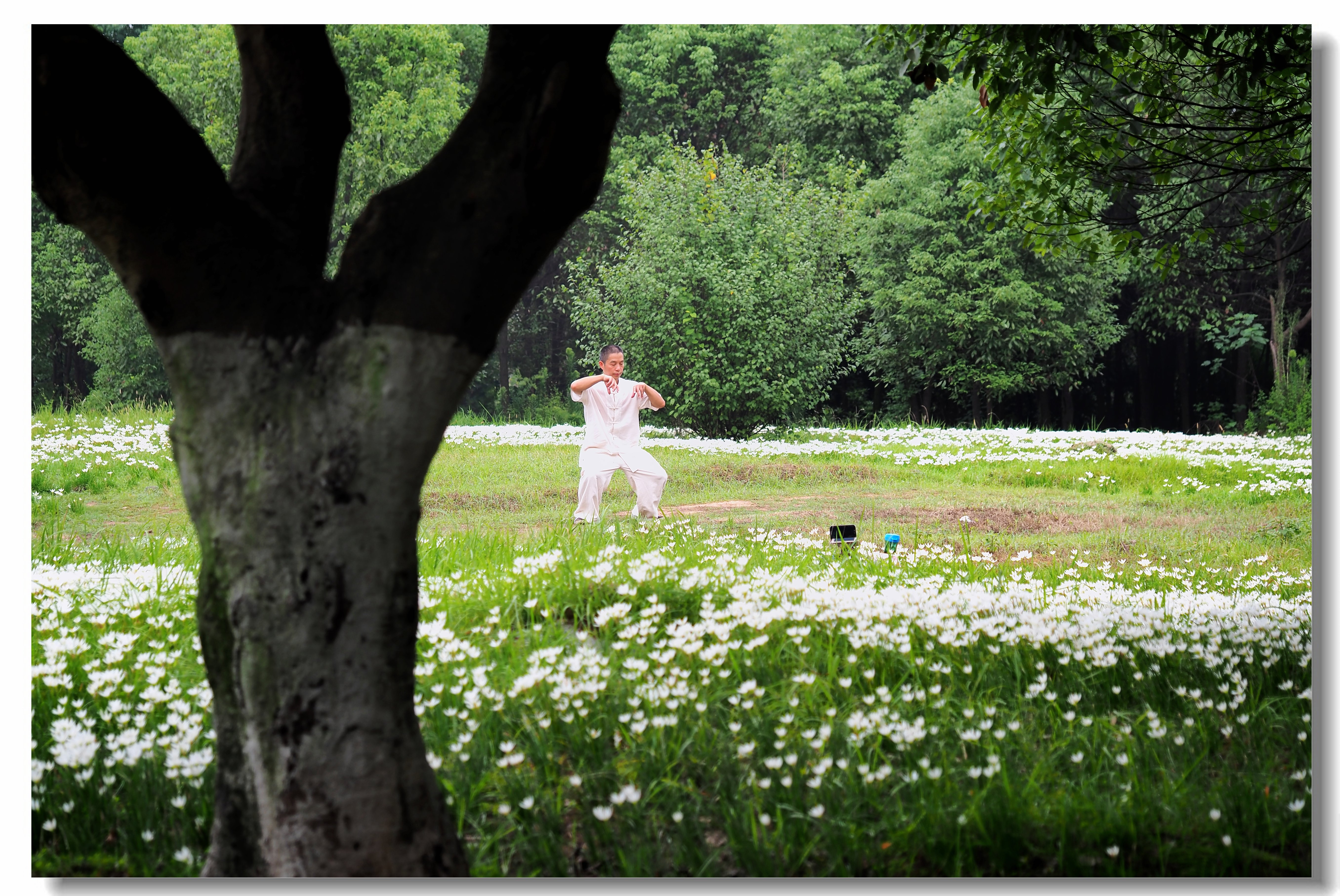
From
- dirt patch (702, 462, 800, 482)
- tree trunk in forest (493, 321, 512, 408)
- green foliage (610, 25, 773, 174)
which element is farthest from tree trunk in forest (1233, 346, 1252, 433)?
tree trunk in forest (493, 321, 512, 408)

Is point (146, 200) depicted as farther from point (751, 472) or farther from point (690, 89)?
point (690, 89)

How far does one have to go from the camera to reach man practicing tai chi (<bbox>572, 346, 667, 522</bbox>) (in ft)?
25.2

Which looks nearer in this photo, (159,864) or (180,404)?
(180,404)

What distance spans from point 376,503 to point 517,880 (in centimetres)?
111

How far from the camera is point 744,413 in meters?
17.5

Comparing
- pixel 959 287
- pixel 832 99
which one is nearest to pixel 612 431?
pixel 832 99

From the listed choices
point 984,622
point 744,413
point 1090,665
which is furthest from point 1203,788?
point 744,413

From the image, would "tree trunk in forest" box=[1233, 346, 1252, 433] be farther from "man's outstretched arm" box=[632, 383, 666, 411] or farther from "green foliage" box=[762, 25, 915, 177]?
"man's outstretched arm" box=[632, 383, 666, 411]

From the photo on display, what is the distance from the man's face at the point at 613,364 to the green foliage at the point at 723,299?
29.8ft

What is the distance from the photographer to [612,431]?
7898mm

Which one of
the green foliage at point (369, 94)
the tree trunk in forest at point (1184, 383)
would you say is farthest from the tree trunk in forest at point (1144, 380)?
the green foliage at point (369, 94)

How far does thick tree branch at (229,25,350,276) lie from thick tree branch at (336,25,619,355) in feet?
1.05
